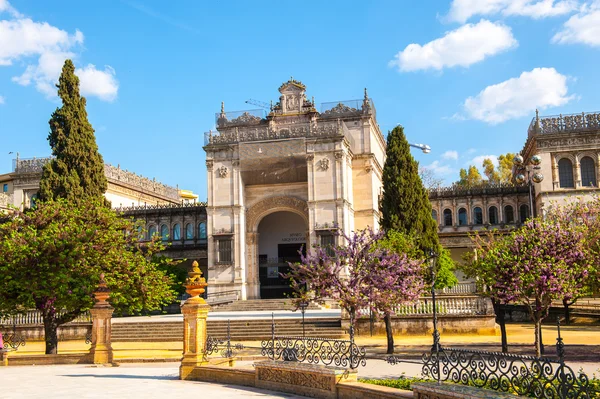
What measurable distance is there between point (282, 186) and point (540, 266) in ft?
86.4

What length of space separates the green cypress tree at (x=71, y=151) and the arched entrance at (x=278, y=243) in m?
13.4

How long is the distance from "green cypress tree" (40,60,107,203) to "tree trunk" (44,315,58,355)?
1253 centimetres

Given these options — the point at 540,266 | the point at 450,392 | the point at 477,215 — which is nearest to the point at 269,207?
the point at 477,215

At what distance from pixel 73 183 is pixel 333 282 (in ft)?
65.0

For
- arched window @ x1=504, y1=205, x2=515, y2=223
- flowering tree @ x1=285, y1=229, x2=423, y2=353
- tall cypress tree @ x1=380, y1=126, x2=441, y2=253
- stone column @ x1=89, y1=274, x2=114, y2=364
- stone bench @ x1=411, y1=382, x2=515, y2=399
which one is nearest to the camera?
stone bench @ x1=411, y1=382, x2=515, y2=399

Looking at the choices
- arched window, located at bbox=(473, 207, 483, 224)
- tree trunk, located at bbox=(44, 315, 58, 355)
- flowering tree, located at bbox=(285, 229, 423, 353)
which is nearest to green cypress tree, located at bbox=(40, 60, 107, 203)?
tree trunk, located at bbox=(44, 315, 58, 355)

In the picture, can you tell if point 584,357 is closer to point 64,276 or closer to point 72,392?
point 72,392

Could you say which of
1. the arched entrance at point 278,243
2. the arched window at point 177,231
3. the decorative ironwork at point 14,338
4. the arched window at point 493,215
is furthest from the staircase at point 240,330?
the arched window at point 493,215

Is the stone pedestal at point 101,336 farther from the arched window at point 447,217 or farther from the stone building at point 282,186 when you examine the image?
the arched window at point 447,217

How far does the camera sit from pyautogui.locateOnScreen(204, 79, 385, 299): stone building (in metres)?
39.7

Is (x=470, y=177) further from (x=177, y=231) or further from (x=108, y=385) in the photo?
(x=108, y=385)

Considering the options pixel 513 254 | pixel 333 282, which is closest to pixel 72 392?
pixel 333 282

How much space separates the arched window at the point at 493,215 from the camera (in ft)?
166

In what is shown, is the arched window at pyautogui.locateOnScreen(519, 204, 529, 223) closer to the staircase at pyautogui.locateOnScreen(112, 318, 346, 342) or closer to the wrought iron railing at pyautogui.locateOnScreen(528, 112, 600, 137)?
the wrought iron railing at pyautogui.locateOnScreen(528, 112, 600, 137)
